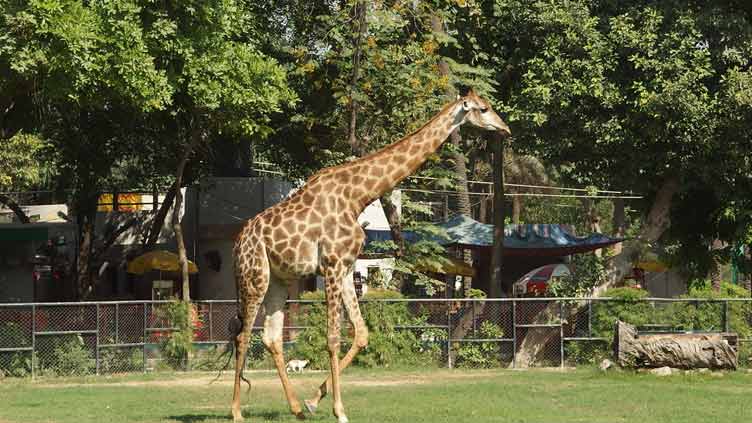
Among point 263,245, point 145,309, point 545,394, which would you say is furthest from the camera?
point 145,309

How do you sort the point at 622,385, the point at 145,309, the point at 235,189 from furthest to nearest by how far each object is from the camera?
the point at 235,189 → the point at 145,309 → the point at 622,385

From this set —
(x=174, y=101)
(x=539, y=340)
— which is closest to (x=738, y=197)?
(x=539, y=340)

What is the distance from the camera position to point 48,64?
22297 millimetres

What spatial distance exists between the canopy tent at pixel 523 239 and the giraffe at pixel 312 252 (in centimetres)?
1897

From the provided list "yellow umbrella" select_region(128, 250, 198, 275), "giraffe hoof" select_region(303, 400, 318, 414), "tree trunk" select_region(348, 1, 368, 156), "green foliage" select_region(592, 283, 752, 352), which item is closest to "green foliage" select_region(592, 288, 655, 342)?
"green foliage" select_region(592, 283, 752, 352)

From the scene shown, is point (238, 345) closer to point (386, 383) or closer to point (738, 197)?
point (386, 383)

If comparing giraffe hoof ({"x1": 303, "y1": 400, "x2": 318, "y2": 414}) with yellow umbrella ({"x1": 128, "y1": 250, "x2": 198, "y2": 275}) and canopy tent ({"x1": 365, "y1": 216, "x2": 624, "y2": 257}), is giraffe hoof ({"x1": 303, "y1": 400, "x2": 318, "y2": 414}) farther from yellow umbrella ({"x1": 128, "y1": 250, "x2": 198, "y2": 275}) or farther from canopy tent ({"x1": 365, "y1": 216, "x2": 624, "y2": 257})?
yellow umbrella ({"x1": 128, "y1": 250, "x2": 198, "y2": 275})

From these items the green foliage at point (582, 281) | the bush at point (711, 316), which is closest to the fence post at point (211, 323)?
the green foliage at point (582, 281)

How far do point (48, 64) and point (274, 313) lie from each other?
8.97 metres

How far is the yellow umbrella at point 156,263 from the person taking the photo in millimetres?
36688

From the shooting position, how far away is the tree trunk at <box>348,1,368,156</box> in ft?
93.0

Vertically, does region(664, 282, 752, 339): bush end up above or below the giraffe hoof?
above

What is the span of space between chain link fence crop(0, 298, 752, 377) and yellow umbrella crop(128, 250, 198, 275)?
1015cm

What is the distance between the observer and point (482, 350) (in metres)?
27.2
